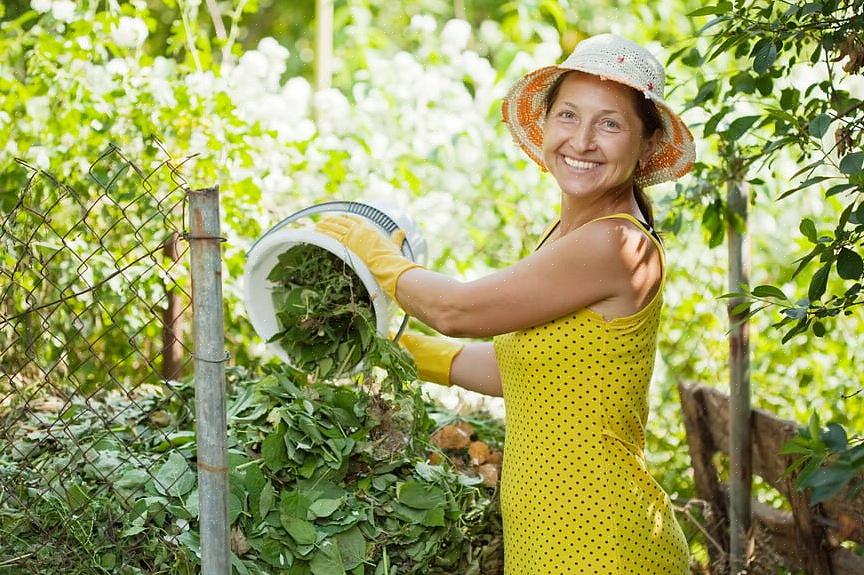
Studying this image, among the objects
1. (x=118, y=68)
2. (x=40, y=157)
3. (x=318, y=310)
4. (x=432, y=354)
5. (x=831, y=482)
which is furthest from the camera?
(x=118, y=68)

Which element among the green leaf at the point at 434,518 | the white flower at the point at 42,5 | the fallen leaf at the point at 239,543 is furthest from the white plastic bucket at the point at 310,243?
the white flower at the point at 42,5

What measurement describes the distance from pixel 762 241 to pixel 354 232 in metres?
2.94

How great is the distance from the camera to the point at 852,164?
5.17 ft

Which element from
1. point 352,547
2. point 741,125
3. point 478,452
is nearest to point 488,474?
point 478,452

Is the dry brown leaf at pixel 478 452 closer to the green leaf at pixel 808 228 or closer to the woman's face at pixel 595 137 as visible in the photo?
the woman's face at pixel 595 137

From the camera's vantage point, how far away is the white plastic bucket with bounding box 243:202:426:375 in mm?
2061

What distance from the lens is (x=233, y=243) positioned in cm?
330

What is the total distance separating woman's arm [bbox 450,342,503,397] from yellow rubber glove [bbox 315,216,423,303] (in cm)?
28

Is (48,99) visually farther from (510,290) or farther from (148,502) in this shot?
(510,290)

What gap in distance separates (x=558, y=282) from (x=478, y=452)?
2.74 feet

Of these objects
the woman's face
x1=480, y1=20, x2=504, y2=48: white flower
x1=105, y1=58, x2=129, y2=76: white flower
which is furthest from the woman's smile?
x1=480, y1=20, x2=504, y2=48: white flower

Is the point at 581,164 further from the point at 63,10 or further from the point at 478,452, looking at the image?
the point at 63,10

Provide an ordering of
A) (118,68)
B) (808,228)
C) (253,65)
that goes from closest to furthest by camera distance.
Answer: (808,228), (118,68), (253,65)

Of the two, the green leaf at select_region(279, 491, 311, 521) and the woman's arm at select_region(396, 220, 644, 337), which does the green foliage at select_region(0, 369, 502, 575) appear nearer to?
the green leaf at select_region(279, 491, 311, 521)
